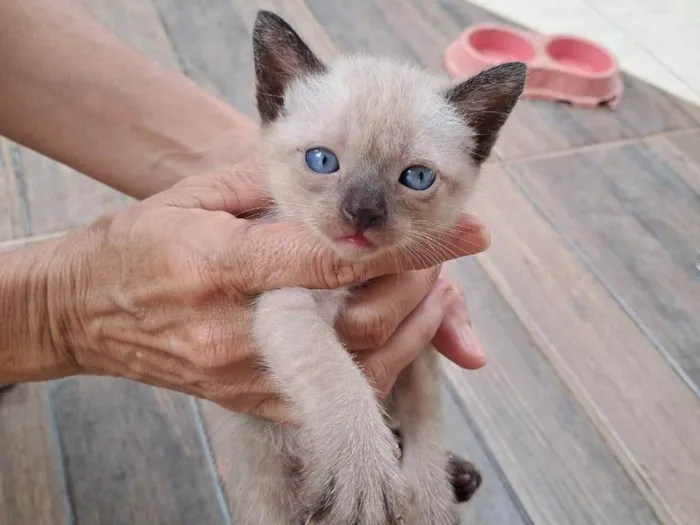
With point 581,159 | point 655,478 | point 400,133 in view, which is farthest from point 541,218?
point 400,133

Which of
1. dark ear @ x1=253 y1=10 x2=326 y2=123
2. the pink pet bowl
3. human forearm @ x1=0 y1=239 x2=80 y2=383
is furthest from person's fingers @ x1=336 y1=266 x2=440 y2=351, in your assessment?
the pink pet bowl

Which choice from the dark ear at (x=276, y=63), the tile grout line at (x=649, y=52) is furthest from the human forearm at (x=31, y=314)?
the tile grout line at (x=649, y=52)

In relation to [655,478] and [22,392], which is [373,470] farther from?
[22,392]

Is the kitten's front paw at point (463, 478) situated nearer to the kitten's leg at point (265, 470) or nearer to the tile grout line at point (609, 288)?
the kitten's leg at point (265, 470)

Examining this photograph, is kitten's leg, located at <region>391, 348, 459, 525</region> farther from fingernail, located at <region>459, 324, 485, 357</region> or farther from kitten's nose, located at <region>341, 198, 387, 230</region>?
kitten's nose, located at <region>341, 198, 387, 230</region>

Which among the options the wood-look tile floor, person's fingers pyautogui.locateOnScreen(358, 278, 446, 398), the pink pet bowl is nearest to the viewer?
person's fingers pyautogui.locateOnScreen(358, 278, 446, 398)

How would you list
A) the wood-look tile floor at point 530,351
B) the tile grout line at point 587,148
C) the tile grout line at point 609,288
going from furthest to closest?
the tile grout line at point 587,148, the tile grout line at point 609,288, the wood-look tile floor at point 530,351
